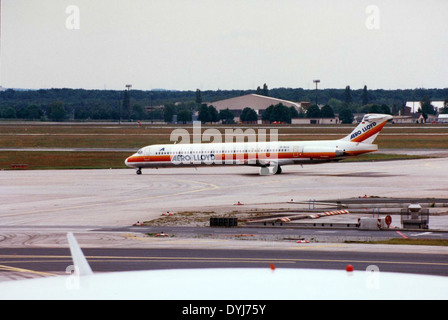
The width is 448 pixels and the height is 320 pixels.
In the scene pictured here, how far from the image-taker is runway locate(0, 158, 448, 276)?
32469 millimetres

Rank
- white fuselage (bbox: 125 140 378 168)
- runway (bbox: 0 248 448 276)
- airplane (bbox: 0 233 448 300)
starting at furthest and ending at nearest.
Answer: white fuselage (bbox: 125 140 378 168) → runway (bbox: 0 248 448 276) → airplane (bbox: 0 233 448 300)

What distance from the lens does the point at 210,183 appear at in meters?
79.2

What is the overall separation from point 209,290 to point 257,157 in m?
83.1

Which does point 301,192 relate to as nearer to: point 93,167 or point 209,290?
point 93,167

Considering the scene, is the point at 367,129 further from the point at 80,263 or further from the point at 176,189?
the point at 80,263

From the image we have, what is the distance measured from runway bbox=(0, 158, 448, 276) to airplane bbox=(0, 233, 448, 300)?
71.4ft

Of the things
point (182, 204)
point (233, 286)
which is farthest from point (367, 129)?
point (233, 286)

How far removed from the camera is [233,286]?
7.24m

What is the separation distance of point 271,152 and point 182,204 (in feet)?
106

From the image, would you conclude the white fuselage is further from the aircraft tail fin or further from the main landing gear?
the aircraft tail fin

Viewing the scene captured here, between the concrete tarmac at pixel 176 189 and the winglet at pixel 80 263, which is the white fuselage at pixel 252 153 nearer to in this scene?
the concrete tarmac at pixel 176 189

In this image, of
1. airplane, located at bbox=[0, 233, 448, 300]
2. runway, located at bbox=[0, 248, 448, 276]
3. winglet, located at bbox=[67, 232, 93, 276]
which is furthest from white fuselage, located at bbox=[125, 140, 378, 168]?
airplane, located at bbox=[0, 233, 448, 300]

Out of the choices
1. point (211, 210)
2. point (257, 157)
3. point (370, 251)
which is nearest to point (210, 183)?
point (257, 157)

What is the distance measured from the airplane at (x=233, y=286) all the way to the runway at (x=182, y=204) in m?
21.8
